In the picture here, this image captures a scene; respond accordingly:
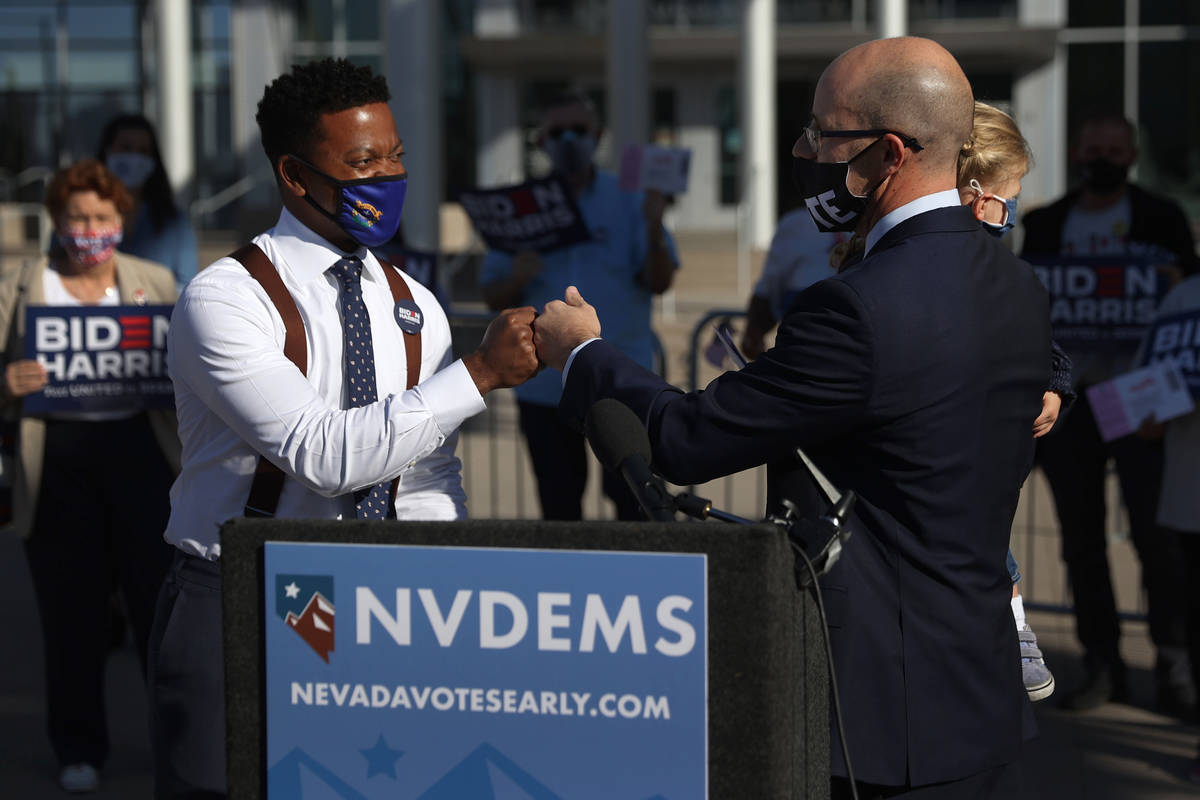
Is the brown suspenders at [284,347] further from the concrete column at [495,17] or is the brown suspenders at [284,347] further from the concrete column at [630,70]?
the concrete column at [495,17]

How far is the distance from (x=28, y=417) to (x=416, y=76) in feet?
47.0

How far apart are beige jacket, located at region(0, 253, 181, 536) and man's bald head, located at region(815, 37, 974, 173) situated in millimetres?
3207

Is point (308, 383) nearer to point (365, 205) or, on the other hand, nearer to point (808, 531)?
point (365, 205)

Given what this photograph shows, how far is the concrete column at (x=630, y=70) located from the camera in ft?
64.8

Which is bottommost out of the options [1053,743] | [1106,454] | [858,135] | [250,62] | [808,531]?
[1053,743]

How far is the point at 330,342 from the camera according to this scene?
2.90 metres

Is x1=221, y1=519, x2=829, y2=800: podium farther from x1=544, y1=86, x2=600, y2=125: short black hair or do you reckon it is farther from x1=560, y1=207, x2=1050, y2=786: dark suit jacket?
x1=544, y1=86, x2=600, y2=125: short black hair

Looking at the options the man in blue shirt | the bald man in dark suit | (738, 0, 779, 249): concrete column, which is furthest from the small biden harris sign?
(738, 0, 779, 249): concrete column

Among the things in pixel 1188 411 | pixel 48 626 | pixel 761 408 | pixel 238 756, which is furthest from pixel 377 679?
pixel 1188 411

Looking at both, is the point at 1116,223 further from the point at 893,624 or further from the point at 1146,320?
the point at 893,624

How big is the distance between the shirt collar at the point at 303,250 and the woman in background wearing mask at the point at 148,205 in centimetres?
341

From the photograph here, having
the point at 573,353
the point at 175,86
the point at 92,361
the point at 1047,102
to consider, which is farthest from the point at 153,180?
the point at 1047,102

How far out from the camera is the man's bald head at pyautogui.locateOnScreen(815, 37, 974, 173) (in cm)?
251

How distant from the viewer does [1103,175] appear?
6152mm
